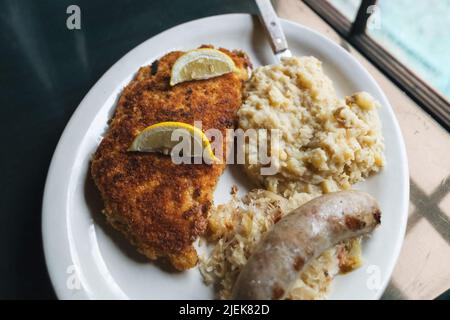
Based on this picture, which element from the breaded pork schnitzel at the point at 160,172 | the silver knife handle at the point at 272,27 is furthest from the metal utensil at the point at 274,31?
the breaded pork schnitzel at the point at 160,172

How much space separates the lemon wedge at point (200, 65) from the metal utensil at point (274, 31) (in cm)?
38

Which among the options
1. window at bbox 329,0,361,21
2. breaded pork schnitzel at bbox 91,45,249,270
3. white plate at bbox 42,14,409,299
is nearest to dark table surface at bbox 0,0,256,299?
white plate at bbox 42,14,409,299

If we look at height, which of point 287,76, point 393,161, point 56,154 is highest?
point 287,76

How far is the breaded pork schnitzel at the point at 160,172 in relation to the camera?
1913mm

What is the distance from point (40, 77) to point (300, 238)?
2.03 metres

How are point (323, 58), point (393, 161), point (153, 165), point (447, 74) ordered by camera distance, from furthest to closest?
point (447, 74) < point (323, 58) < point (393, 161) < point (153, 165)

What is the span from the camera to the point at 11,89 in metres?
2.72

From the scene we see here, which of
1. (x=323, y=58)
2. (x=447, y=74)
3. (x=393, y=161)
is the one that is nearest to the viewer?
(x=393, y=161)

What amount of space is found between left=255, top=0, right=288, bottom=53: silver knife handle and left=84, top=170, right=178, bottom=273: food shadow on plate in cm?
130

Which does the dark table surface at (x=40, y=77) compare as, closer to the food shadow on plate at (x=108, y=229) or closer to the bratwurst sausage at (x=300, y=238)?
the food shadow on plate at (x=108, y=229)

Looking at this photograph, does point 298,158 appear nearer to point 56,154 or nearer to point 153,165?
point 153,165

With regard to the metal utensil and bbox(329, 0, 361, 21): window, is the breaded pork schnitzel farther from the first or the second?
bbox(329, 0, 361, 21): window
